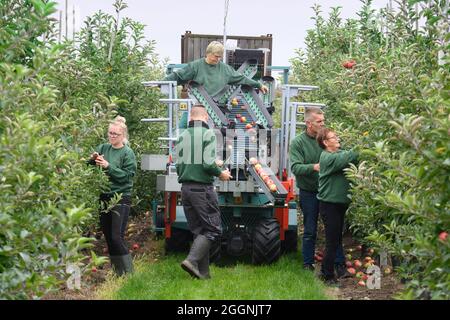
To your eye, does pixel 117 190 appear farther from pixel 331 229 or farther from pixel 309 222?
pixel 331 229

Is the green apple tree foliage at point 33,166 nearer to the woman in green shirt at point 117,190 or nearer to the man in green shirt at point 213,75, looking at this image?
the woman in green shirt at point 117,190

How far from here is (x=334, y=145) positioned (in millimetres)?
9203

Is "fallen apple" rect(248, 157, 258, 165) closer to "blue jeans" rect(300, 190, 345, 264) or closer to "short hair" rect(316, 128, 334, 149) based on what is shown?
"blue jeans" rect(300, 190, 345, 264)

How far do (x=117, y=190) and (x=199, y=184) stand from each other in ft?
3.66

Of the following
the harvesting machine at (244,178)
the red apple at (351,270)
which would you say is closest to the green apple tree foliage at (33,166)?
the harvesting machine at (244,178)

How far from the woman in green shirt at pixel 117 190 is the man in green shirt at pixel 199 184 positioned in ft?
2.57

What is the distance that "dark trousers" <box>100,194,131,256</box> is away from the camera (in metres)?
9.49

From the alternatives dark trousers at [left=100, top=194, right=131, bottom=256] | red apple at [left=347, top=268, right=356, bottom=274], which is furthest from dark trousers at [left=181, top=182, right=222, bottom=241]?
red apple at [left=347, top=268, right=356, bottom=274]

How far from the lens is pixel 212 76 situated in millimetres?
10914

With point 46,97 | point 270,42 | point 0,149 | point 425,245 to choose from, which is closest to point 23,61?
point 46,97

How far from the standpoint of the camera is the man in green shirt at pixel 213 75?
10.9m

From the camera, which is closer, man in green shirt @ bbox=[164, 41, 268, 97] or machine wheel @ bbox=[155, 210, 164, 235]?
man in green shirt @ bbox=[164, 41, 268, 97]

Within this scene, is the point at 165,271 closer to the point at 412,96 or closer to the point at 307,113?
the point at 307,113

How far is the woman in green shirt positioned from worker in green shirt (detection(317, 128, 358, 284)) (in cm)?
204
